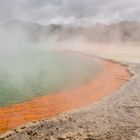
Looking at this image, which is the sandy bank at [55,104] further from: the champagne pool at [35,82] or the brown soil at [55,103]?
the champagne pool at [35,82]

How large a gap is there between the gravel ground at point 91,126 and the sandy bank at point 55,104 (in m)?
0.87

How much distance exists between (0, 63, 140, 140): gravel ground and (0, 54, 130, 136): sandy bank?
0.87 meters

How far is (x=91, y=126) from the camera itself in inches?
493

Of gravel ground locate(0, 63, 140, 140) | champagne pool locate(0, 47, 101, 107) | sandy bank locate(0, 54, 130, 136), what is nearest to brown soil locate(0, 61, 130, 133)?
sandy bank locate(0, 54, 130, 136)

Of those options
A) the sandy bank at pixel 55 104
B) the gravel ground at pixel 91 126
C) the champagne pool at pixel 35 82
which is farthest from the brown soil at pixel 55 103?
the gravel ground at pixel 91 126

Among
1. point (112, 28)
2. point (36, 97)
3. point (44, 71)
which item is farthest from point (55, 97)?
point (112, 28)

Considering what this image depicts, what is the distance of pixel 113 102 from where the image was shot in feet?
51.4

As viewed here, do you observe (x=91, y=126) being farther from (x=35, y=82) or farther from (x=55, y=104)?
(x=35, y=82)

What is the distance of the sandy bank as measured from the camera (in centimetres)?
1486

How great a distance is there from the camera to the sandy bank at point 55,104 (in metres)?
14.9

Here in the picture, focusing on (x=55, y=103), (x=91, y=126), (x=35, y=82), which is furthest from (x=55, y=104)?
(x=35, y=82)

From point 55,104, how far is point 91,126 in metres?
4.81

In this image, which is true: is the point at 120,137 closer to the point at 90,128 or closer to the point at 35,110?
the point at 90,128

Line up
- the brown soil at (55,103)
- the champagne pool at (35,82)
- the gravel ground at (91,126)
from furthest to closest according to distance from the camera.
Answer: the champagne pool at (35,82) < the brown soil at (55,103) < the gravel ground at (91,126)
